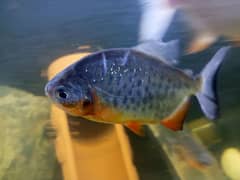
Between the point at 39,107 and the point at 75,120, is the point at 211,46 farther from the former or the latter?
the point at 39,107

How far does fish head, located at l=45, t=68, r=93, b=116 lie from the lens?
71cm

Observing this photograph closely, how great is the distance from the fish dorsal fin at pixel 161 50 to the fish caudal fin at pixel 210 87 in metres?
0.07

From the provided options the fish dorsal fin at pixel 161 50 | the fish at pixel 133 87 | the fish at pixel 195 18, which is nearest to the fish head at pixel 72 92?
the fish at pixel 133 87

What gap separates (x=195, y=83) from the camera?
78 cm

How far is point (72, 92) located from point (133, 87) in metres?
0.11

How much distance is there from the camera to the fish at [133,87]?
0.71 meters

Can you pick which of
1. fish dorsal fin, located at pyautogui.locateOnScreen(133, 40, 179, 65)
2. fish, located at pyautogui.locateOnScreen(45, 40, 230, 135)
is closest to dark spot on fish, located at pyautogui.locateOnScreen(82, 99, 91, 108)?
fish, located at pyautogui.locateOnScreen(45, 40, 230, 135)

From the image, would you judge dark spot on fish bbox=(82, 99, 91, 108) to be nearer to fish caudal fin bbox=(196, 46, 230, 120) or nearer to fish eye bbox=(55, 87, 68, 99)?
fish eye bbox=(55, 87, 68, 99)

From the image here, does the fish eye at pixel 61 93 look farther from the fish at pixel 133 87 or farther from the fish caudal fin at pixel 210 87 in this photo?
the fish caudal fin at pixel 210 87

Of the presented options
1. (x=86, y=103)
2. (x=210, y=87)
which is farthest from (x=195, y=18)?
(x=86, y=103)

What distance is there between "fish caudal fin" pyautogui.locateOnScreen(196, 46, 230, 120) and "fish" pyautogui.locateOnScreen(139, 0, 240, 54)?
0.53 metres

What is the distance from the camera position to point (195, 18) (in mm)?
1353

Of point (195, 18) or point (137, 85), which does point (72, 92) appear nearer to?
point (137, 85)

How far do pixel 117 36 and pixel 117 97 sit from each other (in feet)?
2.21
